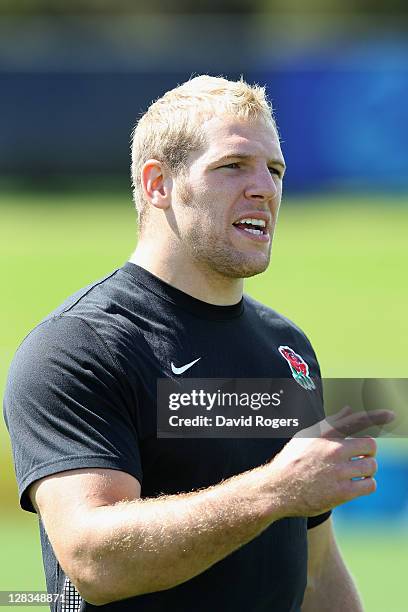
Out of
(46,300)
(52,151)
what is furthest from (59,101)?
(46,300)

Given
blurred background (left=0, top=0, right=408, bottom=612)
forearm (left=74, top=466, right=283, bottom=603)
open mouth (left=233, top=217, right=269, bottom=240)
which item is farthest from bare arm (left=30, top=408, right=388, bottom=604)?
blurred background (left=0, top=0, right=408, bottom=612)

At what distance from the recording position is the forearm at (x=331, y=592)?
320 cm

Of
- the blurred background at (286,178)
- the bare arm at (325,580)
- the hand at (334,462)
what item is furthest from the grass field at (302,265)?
the hand at (334,462)

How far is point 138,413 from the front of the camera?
266 cm

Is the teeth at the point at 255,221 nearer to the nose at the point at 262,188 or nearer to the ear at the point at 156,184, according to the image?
the nose at the point at 262,188

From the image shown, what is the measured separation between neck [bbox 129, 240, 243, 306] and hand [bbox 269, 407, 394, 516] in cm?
74

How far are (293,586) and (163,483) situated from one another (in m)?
0.42

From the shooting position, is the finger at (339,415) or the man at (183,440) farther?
the man at (183,440)

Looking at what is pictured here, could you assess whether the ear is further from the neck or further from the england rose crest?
the england rose crest

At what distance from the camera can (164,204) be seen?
304cm

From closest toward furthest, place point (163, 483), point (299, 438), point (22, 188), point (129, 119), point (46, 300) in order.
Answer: point (299, 438) < point (163, 483) < point (46, 300) < point (129, 119) < point (22, 188)

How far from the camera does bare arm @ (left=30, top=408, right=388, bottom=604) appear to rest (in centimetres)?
232

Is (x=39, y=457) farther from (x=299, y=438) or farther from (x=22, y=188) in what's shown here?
(x=22, y=188)

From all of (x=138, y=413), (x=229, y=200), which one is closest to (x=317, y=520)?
(x=138, y=413)
